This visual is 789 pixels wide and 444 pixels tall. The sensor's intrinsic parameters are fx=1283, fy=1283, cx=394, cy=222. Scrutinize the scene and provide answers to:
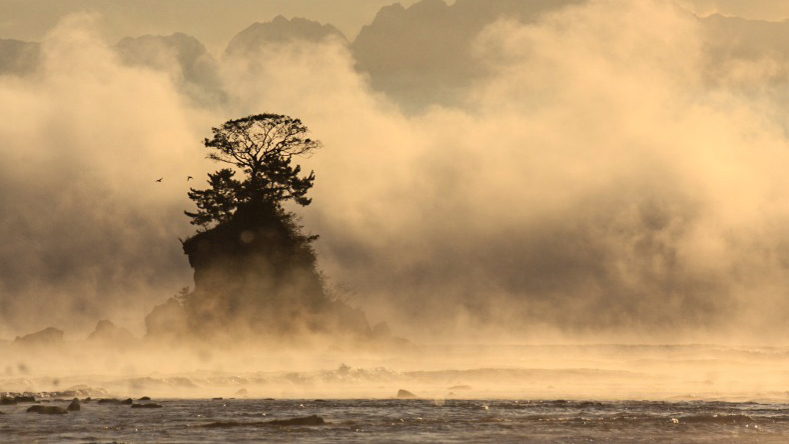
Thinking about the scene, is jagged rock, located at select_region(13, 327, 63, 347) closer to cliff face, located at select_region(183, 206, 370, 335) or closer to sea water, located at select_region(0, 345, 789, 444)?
sea water, located at select_region(0, 345, 789, 444)

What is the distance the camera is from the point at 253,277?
94.3 m

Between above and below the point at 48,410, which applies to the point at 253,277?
above

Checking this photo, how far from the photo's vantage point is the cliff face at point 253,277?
94.3 m

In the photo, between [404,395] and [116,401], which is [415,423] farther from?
[404,395]

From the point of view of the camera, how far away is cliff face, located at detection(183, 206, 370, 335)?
9431cm

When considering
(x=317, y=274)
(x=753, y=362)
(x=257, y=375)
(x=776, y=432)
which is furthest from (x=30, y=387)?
(x=753, y=362)

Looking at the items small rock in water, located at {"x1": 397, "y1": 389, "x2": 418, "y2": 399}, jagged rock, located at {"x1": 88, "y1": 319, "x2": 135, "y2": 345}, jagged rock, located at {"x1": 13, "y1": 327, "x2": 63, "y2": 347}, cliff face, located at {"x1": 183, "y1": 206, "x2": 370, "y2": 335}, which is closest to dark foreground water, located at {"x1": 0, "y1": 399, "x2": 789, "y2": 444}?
small rock in water, located at {"x1": 397, "y1": 389, "x2": 418, "y2": 399}

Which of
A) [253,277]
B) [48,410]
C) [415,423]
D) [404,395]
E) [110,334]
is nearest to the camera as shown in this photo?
[415,423]

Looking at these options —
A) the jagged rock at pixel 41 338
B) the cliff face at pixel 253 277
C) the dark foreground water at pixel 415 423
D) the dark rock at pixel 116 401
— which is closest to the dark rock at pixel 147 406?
the dark foreground water at pixel 415 423

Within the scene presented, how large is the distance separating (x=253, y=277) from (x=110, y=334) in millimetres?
16762

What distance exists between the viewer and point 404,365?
105 metres

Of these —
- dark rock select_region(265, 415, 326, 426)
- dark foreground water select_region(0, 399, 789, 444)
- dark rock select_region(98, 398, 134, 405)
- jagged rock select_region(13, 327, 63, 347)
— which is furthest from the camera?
jagged rock select_region(13, 327, 63, 347)

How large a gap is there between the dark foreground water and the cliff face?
1174 inches

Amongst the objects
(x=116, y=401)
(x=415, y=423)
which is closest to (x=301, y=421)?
(x=415, y=423)
